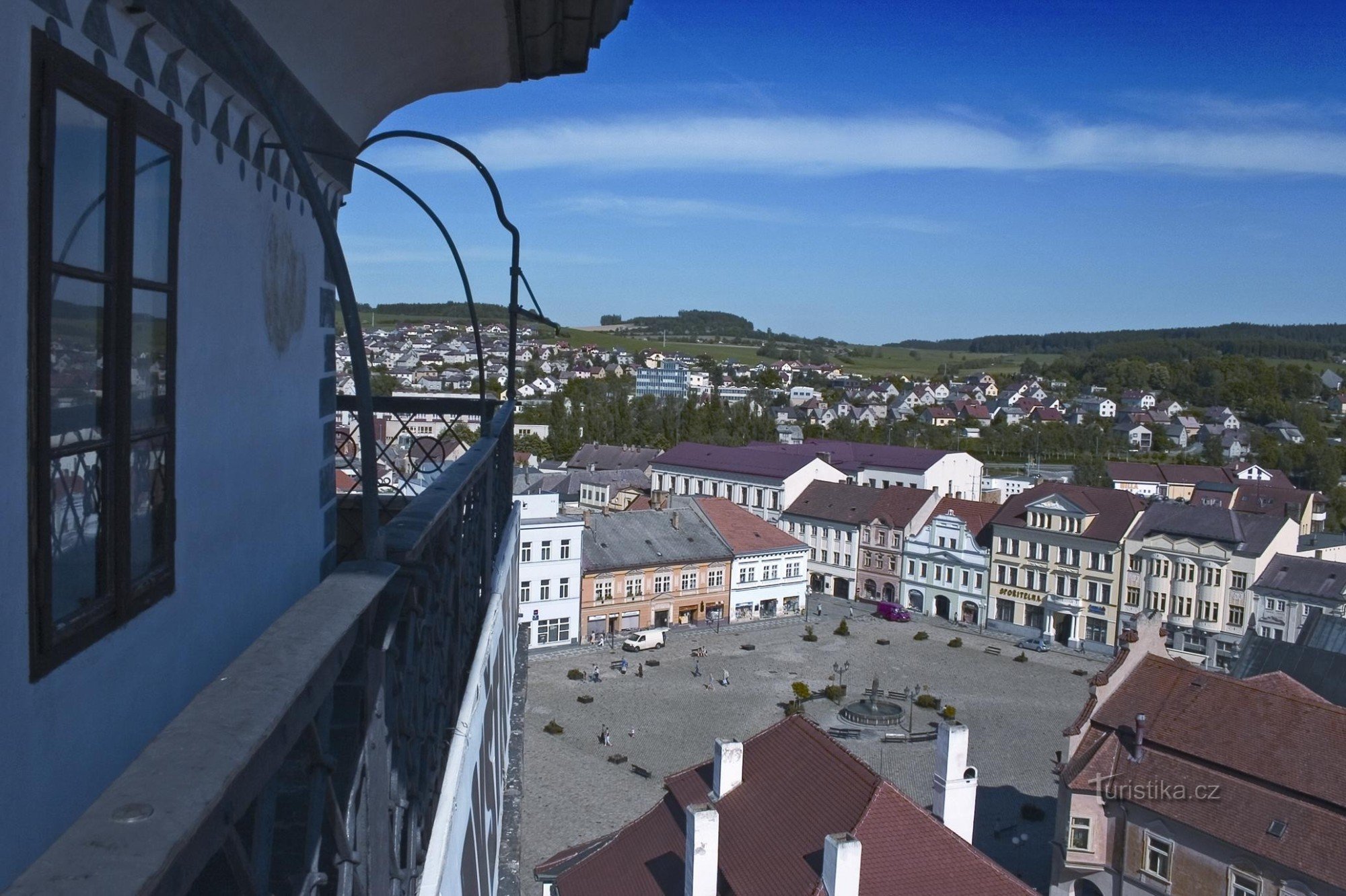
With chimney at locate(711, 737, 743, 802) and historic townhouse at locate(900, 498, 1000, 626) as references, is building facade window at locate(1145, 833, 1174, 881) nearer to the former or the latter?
chimney at locate(711, 737, 743, 802)

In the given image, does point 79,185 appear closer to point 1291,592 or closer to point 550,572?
point 550,572

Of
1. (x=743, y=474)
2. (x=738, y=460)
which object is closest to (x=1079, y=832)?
(x=743, y=474)

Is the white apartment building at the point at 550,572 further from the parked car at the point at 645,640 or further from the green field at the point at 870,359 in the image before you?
the green field at the point at 870,359

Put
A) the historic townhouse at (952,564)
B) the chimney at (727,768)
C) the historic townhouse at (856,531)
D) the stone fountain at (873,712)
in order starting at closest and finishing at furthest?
the chimney at (727,768)
the stone fountain at (873,712)
the historic townhouse at (952,564)
the historic townhouse at (856,531)

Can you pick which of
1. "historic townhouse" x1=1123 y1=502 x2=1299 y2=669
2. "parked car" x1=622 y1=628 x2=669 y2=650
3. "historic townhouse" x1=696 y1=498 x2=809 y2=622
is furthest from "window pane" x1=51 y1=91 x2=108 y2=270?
"historic townhouse" x1=696 y1=498 x2=809 y2=622

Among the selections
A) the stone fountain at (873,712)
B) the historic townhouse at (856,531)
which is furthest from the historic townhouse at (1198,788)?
the historic townhouse at (856,531)
